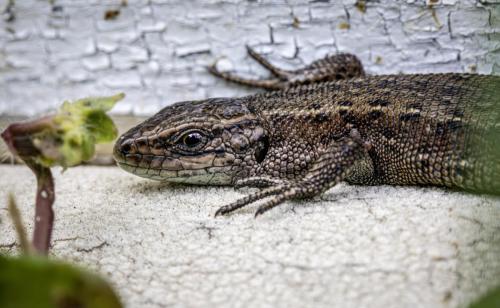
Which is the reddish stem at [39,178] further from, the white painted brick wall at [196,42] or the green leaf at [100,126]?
the white painted brick wall at [196,42]

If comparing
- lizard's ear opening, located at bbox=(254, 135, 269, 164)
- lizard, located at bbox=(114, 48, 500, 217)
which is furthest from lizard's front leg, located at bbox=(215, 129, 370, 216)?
lizard's ear opening, located at bbox=(254, 135, 269, 164)

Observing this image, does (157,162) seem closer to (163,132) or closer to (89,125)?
(163,132)

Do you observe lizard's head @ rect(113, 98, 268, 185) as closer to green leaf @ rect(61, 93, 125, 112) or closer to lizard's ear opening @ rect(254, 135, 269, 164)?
lizard's ear opening @ rect(254, 135, 269, 164)

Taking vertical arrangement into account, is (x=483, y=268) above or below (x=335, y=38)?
below

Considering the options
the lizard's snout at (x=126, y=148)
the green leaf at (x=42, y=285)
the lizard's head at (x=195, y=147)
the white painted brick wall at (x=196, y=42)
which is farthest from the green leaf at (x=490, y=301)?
the white painted brick wall at (x=196, y=42)

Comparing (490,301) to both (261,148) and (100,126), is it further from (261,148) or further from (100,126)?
(261,148)

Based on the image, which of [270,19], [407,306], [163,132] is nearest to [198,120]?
[163,132]
